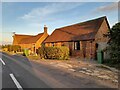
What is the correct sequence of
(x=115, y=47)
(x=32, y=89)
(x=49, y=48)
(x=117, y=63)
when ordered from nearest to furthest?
(x=32, y=89), (x=115, y=47), (x=117, y=63), (x=49, y=48)

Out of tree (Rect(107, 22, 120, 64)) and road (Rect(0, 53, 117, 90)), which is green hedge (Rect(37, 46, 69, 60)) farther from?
road (Rect(0, 53, 117, 90))

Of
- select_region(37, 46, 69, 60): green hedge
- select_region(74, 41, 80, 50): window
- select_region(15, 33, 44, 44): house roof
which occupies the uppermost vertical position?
select_region(15, 33, 44, 44): house roof

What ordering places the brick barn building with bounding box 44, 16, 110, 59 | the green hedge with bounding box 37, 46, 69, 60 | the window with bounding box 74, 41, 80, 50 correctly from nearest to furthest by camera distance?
the green hedge with bounding box 37, 46, 69, 60 → the brick barn building with bounding box 44, 16, 110, 59 → the window with bounding box 74, 41, 80, 50

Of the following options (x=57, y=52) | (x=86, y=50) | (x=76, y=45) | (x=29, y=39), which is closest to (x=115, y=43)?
(x=57, y=52)

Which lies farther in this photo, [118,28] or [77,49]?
[77,49]

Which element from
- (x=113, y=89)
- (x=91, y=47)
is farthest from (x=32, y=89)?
(x=91, y=47)

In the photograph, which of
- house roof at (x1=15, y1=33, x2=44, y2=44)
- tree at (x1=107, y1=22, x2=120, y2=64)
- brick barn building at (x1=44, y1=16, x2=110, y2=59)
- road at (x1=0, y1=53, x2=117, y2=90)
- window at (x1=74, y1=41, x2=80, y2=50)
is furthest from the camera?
house roof at (x1=15, y1=33, x2=44, y2=44)

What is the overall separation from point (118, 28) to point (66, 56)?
9193 millimetres

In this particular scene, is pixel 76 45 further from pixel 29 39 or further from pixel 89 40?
pixel 29 39

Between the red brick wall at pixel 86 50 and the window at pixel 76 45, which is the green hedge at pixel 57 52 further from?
the window at pixel 76 45

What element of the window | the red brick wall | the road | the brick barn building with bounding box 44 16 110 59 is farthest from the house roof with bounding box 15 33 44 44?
the road

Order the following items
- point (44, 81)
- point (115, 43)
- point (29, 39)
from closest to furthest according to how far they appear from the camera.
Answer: point (44, 81)
point (115, 43)
point (29, 39)

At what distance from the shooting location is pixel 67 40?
30.4 meters

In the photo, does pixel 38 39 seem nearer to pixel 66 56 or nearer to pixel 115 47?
pixel 66 56
